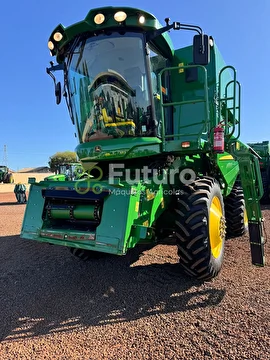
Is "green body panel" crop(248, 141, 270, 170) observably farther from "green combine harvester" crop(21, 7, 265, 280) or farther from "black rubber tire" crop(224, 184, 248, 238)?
"green combine harvester" crop(21, 7, 265, 280)

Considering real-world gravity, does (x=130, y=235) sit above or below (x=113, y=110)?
below

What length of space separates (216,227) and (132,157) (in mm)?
1420

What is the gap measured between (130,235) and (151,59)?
7.69ft

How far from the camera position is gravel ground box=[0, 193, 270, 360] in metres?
2.26

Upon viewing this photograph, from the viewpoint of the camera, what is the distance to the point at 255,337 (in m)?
2.33

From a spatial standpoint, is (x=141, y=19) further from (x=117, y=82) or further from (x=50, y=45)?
(x=50, y=45)

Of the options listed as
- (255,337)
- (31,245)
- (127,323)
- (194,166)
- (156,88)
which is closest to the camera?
(255,337)

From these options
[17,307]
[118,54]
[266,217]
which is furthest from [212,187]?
[266,217]

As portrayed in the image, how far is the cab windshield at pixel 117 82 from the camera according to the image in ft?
11.7

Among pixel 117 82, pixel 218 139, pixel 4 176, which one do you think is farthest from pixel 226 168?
pixel 4 176

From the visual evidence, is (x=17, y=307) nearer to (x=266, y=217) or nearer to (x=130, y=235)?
(x=130, y=235)

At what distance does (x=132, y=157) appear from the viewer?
3641 mm

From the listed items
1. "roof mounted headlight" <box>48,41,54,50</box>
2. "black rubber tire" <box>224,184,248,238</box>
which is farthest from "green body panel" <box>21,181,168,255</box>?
"black rubber tire" <box>224,184,248,238</box>

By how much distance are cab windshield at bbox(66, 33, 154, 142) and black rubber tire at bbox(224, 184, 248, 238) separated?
2.70 metres
